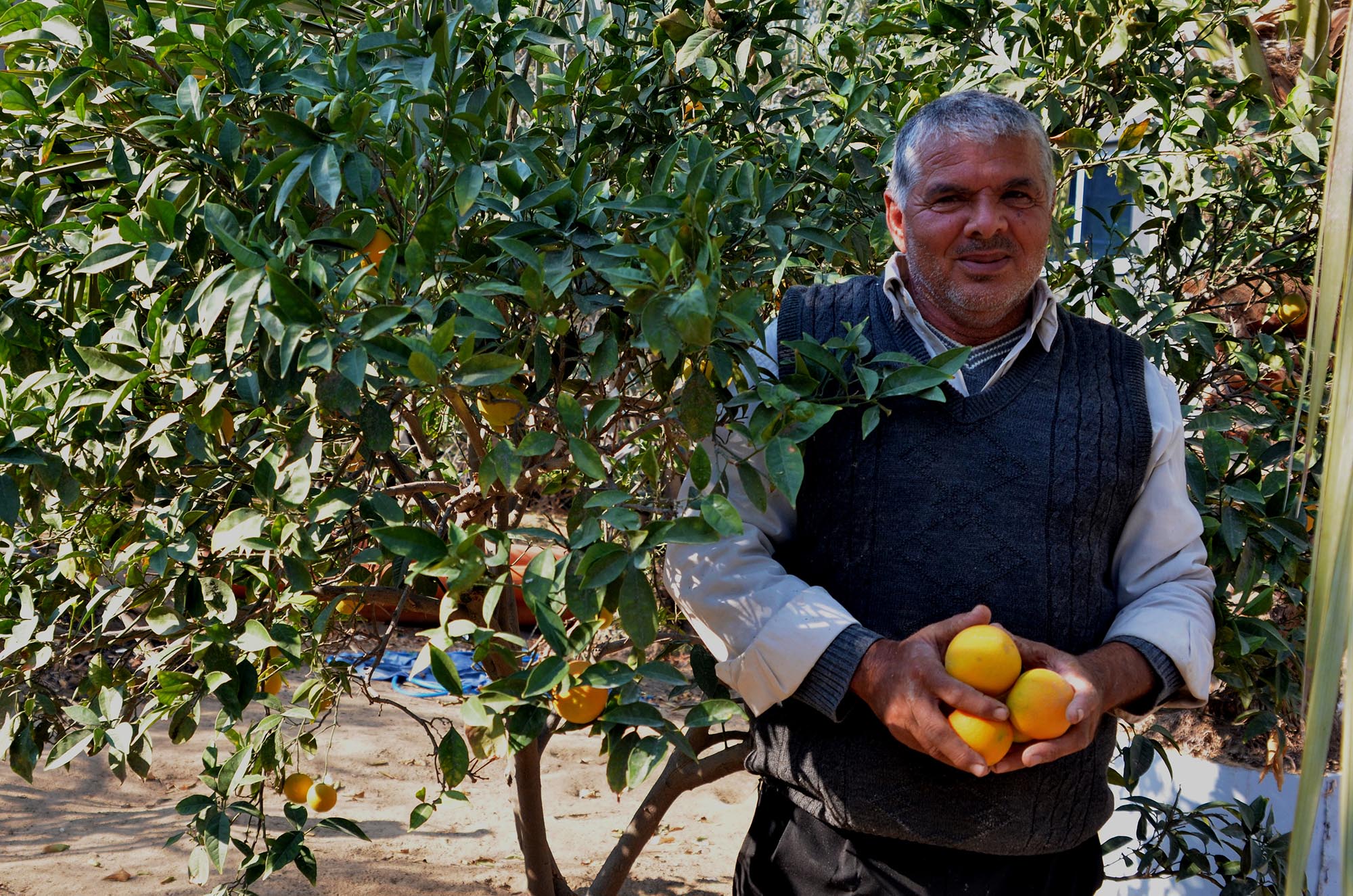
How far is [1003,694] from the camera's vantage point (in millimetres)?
1549

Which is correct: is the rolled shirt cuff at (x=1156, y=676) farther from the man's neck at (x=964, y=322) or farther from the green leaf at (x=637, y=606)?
the green leaf at (x=637, y=606)

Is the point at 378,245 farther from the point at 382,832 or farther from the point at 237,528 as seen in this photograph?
the point at 382,832

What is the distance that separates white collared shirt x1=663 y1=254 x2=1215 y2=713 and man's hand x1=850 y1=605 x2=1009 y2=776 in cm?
8

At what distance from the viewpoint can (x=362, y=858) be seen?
3.49 meters

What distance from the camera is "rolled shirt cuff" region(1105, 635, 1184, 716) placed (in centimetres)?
170

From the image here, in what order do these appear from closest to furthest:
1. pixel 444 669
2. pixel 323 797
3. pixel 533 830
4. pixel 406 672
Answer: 1. pixel 444 669
2. pixel 323 797
3. pixel 533 830
4. pixel 406 672

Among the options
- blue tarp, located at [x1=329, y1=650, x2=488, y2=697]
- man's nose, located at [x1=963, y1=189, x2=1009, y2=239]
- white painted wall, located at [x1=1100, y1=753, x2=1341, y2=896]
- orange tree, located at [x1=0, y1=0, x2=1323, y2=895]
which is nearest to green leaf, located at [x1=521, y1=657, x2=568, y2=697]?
orange tree, located at [x1=0, y1=0, x2=1323, y2=895]

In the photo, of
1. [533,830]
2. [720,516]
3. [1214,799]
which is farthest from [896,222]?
[1214,799]

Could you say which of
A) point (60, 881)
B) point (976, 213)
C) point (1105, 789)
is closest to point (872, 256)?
point (976, 213)

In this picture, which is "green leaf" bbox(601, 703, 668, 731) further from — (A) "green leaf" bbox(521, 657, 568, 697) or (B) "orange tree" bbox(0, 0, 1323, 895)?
(A) "green leaf" bbox(521, 657, 568, 697)

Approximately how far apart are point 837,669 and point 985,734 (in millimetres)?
216

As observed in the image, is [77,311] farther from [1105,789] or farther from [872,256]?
[1105,789]

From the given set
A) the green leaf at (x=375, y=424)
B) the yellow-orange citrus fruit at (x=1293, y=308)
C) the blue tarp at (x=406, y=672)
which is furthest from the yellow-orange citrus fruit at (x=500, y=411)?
the blue tarp at (x=406, y=672)

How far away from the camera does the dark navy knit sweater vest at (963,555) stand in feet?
5.57
